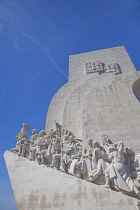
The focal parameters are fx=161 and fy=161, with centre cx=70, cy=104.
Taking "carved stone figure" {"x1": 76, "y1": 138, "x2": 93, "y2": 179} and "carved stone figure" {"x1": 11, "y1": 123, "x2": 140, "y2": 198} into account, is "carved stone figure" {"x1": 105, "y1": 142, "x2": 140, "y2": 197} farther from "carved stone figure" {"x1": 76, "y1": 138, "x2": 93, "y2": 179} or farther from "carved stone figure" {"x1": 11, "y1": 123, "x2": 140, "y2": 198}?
"carved stone figure" {"x1": 76, "y1": 138, "x2": 93, "y2": 179}

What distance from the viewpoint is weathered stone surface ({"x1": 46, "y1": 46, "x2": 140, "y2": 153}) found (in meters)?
7.02

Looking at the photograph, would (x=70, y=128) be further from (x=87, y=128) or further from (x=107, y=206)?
(x=107, y=206)

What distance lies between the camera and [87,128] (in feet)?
24.3

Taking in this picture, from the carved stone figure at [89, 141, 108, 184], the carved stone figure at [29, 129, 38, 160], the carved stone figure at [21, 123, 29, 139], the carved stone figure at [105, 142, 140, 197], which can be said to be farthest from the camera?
the carved stone figure at [21, 123, 29, 139]

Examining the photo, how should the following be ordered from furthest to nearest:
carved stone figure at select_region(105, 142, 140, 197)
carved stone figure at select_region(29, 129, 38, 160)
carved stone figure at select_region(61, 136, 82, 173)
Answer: carved stone figure at select_region(29, 129, 38, 160) < carved stone figure at select_region(61, 136, 82, 173) < carved stone figure at select_region(105, 142, 140, 197)

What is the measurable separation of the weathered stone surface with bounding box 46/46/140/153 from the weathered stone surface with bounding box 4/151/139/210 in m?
2.20

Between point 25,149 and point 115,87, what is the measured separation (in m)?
5.48

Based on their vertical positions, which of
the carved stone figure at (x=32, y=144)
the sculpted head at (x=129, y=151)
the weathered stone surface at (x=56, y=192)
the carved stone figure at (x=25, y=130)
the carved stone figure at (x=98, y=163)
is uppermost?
the carved stone figure at (x=25, y=130)

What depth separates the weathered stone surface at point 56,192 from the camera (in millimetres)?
4477

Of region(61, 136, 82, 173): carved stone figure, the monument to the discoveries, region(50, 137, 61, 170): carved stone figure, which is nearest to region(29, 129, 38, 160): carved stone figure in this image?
the monument to the discoveries

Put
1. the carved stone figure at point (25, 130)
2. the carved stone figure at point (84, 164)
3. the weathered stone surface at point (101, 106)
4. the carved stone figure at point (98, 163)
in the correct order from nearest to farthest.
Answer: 1. the carved stone figure at point (98, 163)
2. the carved stone figure at point (84, 164)
3. the weathered stone surface at point (101, 106)
4. the carved stone figure at point (25, 130)

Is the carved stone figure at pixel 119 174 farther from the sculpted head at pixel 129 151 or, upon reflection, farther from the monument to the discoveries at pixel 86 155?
the sculpted head at pixel 129 151

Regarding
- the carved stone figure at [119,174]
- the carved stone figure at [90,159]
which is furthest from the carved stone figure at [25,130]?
the carved stone figure at [119,174]

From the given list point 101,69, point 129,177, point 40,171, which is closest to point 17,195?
point 40,171
